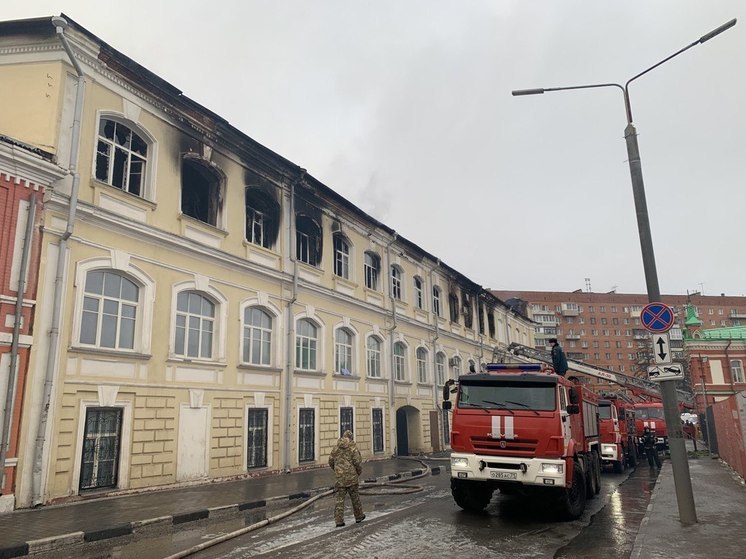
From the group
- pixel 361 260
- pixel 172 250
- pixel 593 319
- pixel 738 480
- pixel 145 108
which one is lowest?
pixel 738 480

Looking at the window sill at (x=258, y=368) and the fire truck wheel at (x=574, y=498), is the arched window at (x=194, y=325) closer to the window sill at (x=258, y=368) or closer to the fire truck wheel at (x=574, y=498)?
the window sill at (x=258, y=368)

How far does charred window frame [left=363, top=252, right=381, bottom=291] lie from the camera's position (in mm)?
26250

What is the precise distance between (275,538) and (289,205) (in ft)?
45.1

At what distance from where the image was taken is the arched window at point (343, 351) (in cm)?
2272

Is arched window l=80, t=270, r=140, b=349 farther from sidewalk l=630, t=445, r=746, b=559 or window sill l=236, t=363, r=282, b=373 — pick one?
sidewalk l=630, t=445, r=746, b=559

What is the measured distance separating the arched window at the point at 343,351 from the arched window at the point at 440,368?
914cm

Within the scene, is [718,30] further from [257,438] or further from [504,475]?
[257,438]

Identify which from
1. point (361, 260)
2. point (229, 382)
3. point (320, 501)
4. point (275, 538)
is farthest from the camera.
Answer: point (361, 260)

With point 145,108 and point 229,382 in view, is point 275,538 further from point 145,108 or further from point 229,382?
point 145,108

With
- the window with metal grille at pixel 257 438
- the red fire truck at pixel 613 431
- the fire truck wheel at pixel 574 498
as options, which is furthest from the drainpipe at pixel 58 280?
the red fire truck at pixel 613 431

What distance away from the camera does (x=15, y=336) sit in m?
11.4

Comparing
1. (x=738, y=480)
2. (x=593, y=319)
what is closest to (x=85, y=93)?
(x=738, y=480)

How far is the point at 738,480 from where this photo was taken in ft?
49.0

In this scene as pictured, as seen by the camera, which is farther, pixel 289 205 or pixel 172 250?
pixel 289 205
